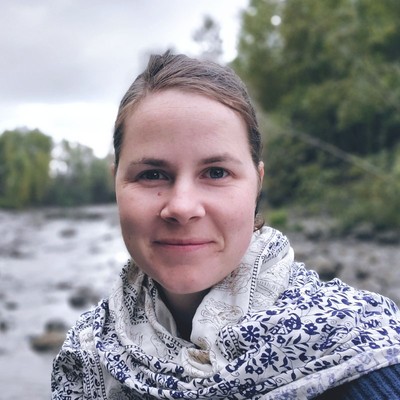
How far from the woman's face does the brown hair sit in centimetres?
2

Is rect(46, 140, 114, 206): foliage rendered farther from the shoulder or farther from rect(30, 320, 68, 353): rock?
the shoulder

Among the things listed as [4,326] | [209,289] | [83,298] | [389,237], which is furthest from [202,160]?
[389,237]

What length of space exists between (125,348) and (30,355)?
25.2 ft

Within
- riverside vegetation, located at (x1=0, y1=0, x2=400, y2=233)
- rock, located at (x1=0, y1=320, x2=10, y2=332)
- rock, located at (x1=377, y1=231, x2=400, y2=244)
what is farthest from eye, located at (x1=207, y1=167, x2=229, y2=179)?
rock, located at (x1=377, y1=231, x2=400, y2=244)

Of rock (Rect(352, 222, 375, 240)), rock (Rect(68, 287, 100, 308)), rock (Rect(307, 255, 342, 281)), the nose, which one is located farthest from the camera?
rock (Rect(352, 222, 375, 240))

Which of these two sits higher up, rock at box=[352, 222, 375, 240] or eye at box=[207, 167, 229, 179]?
eye at box=[207, 167, 229, 179]

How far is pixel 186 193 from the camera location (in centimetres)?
117

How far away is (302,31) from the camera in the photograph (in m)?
14.6

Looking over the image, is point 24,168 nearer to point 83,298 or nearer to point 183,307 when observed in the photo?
point 83,298

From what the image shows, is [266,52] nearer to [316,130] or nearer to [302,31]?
[316,130]

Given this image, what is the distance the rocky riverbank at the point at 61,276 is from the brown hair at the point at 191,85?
21.4ft

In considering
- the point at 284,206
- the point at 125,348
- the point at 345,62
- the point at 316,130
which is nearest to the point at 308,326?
the point at 125,348

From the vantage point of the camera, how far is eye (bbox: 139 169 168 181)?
3.98 feet

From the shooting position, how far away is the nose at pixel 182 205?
1.15 metres
